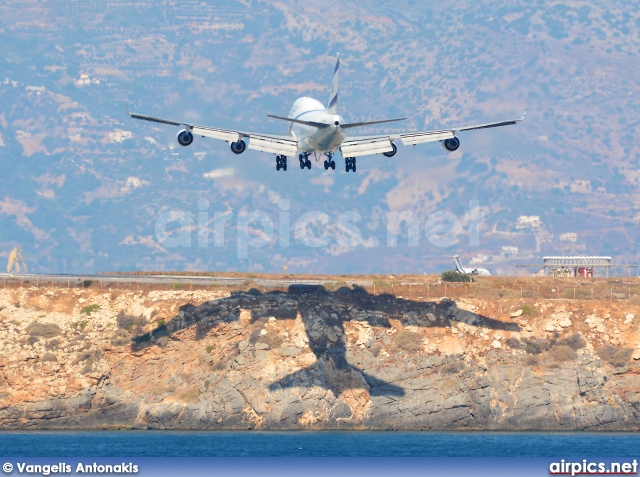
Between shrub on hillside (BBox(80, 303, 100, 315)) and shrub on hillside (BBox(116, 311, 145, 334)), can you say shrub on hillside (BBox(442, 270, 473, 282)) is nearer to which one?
shrub on hillside (BBox(116, 311, 145, 334))

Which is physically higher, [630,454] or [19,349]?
[19,349]

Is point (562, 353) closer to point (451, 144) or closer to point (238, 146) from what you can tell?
point (451, 144)

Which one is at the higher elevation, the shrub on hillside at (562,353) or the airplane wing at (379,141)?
the airplane wing at (379,141)

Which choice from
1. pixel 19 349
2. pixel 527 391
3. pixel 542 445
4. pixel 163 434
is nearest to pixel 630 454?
pixel 542 445

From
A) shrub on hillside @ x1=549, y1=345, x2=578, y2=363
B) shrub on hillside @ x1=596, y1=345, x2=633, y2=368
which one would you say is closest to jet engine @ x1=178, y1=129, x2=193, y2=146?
shrub on hillside @ x1=549, y1=345, x2=578, y2=363

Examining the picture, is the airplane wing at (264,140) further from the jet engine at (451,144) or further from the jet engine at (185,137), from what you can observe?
the jet engine at (451,144)

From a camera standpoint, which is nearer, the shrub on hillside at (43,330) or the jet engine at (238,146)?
the jet engine at (238,146)

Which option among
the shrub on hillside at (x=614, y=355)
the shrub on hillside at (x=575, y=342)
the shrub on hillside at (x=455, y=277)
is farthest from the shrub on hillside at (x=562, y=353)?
the shrub on hillside at (x=455, y=277)

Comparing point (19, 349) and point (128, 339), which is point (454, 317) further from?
point (19, 349)
